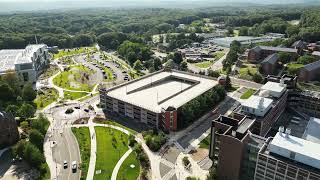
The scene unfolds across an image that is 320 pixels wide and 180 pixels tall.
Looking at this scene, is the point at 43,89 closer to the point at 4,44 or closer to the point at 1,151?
the point at 1,151

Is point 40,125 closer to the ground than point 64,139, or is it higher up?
higher up

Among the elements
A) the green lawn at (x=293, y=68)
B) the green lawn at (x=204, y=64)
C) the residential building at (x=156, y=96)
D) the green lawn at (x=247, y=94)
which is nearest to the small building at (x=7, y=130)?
the residential building at (x=156, y=96)

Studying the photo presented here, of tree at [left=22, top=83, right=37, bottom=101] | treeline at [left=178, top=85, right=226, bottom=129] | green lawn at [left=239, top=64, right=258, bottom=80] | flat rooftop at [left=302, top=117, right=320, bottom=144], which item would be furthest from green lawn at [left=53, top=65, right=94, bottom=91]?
flat rooftop at [left=302, top=117, right=320, bottom=144]

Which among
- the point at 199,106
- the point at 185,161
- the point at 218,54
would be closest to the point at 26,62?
the point at 199,106

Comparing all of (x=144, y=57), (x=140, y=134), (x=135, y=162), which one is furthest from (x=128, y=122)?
(x=144, y=57)

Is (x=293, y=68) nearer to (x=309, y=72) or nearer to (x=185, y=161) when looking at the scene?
(x=309, y=72)

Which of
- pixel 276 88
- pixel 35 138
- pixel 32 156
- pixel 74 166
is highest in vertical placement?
pixel 276 88

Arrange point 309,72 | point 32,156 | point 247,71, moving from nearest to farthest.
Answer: point 32,156 → point 309,72 → point 247,71
